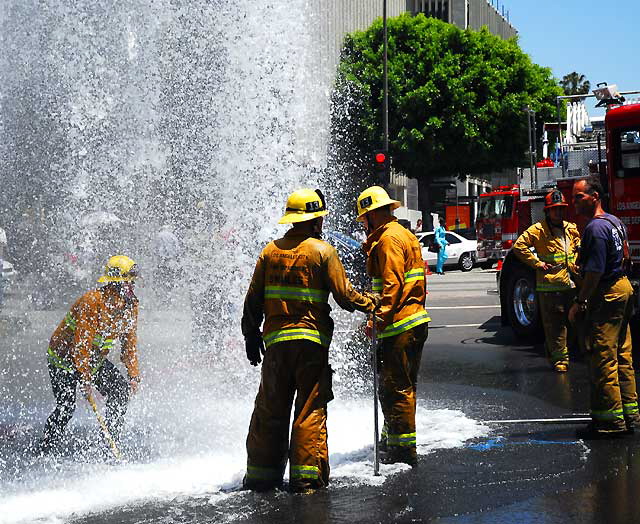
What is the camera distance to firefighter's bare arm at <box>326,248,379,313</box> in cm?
578

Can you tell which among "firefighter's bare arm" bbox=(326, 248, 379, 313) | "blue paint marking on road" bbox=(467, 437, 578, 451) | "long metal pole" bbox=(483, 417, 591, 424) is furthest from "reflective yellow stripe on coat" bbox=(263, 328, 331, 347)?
"long metal pole" bbox=(483, 417, 591, 424)

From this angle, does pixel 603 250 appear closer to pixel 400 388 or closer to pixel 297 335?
pixel 400 388

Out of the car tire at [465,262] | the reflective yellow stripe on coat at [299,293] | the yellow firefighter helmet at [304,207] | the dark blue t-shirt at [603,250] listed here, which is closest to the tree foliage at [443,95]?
the car tire at [465,262]

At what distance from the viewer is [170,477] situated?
6.17 meters

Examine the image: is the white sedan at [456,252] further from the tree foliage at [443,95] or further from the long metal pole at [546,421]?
the long metal pole at [546,421]

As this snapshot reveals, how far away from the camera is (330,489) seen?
5.77 m

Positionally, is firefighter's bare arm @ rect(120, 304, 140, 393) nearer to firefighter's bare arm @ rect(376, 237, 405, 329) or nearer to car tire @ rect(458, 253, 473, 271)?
firefighter's bare arm @ rect(376, 237, 405, 329)

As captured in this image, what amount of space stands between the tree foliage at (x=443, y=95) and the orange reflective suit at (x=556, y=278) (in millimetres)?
28409

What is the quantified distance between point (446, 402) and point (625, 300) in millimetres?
2198

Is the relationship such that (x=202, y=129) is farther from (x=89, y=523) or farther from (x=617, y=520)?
(x=617, y=520)

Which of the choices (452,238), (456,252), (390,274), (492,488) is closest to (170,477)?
(390,274)

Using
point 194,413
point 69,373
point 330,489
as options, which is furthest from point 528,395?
point 69,373

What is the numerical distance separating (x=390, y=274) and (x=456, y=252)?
2560 cm

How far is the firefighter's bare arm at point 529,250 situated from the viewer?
10.5m
